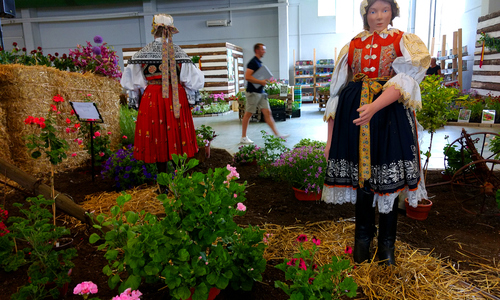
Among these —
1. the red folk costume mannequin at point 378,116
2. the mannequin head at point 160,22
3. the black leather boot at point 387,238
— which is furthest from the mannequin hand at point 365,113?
the mannequin head at point 160,22

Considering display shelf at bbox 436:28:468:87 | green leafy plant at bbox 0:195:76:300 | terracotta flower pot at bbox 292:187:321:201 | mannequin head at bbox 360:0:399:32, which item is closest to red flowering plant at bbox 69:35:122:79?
terracotta flower pot at bbox 292:187:321:201

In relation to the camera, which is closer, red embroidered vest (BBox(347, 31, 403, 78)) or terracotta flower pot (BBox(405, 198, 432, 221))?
red embroidered vest (BBox(347, 31, 403, 78))

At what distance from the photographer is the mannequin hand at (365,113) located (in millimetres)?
1688

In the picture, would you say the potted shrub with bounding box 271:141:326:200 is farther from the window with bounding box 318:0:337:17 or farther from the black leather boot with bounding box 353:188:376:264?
the window with bounding box 318:0:337:17

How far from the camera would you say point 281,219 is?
2.92 m

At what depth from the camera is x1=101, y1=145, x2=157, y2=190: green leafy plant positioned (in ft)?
12.4

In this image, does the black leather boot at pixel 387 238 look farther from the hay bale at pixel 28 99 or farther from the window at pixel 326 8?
the window at pixel 326 8

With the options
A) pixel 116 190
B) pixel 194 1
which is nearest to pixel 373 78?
pixel 116 190

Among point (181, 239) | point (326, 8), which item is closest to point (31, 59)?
point (181, 239)

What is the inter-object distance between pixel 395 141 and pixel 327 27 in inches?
563

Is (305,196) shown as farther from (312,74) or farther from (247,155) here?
(312,74)

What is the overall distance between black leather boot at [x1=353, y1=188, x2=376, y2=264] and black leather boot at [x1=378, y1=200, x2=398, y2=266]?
0.20ft

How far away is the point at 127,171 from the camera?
12.3ft

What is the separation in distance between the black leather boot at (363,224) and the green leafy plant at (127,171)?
242 cm
